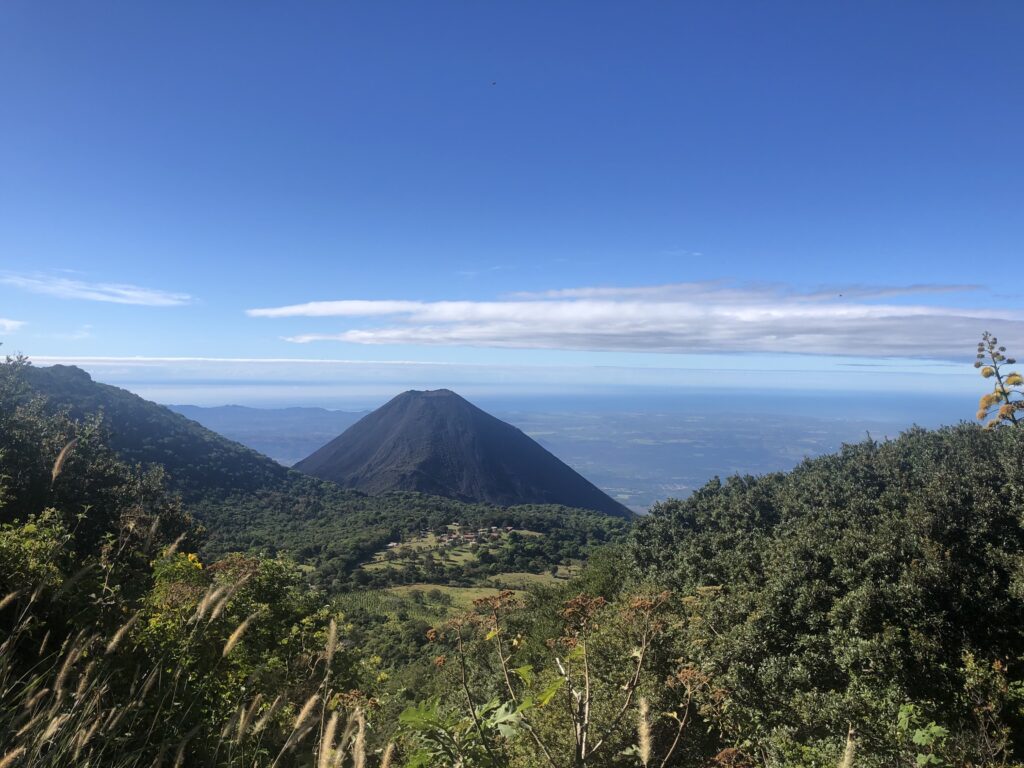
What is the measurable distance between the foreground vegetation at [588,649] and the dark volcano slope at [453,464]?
422ft

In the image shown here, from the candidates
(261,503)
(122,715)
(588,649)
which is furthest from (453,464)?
(122,715)

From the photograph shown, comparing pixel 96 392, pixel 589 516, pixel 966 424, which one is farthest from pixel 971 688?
pixel 96 392

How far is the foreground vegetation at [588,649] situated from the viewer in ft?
12.1

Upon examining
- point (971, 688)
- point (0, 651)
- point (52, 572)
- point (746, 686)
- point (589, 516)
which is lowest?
point (589, 516)

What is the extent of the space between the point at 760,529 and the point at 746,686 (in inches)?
485

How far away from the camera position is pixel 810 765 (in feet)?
28.0

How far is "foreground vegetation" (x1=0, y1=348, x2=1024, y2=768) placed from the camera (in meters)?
3.69

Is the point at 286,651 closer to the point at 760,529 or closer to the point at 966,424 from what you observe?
the point at 760,529

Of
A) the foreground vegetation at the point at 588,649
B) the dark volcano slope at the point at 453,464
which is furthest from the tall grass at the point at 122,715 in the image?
the dark volcano slope at the point at 453,464

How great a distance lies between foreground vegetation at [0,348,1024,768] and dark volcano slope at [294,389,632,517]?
12873 centimetres

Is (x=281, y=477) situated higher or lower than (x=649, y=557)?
lower

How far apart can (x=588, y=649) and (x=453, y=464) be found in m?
154

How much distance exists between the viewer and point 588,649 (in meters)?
14.9

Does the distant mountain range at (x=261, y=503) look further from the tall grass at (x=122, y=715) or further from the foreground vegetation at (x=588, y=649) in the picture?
the tall grass at (x=122, y=715)
